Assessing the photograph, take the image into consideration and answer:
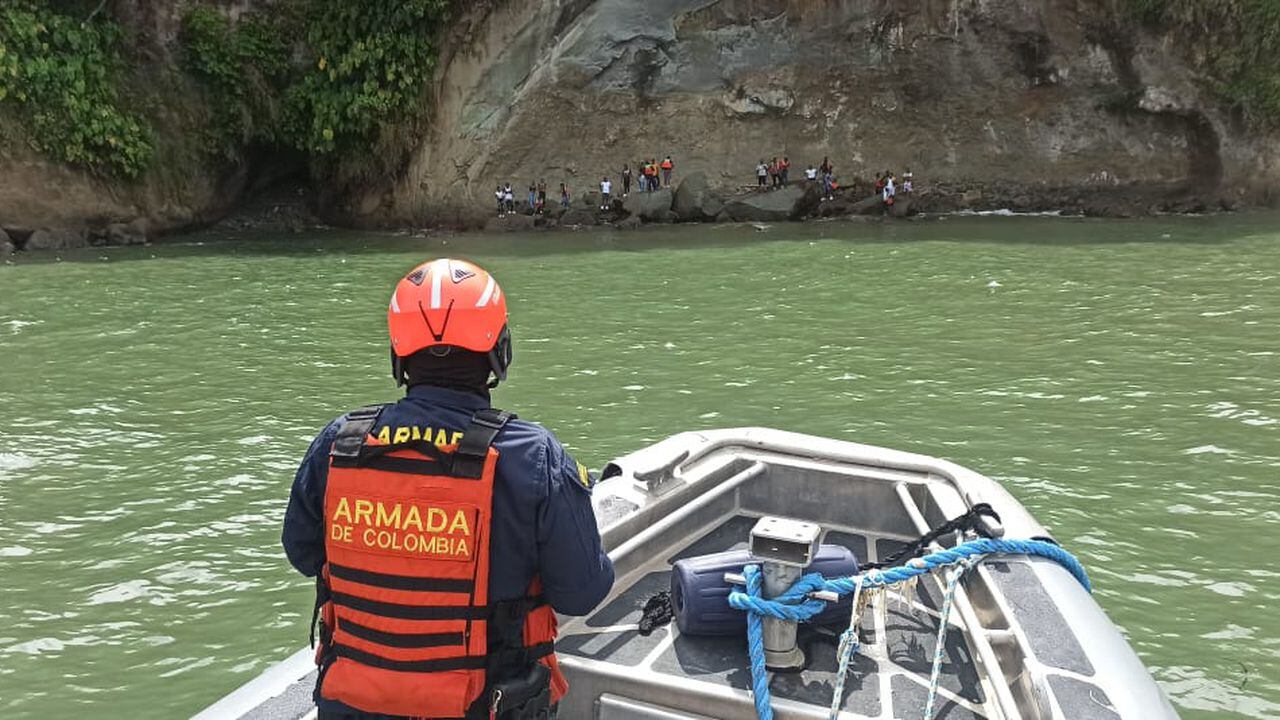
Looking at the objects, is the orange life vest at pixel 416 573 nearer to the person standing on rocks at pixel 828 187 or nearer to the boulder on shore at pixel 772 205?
the boulder on shore at pixel 772 205

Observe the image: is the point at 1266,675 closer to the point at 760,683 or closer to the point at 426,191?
the point at 760,683

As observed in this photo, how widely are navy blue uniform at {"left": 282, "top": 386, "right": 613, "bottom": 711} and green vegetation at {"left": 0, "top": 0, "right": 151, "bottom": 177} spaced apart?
78.7ft

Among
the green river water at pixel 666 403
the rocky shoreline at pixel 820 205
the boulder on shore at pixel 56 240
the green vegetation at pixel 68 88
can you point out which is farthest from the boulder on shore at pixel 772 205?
the boulder on shore at pixel 56 240

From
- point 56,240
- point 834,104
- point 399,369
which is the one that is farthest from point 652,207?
point 399,369

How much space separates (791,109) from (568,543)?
27.2m

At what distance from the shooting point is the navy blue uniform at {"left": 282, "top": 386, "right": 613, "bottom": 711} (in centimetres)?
232

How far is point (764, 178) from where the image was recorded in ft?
90.7

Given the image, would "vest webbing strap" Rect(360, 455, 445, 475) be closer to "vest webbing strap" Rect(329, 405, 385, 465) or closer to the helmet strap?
"vest webbing strap" Rect(329, 405, 385, 465)

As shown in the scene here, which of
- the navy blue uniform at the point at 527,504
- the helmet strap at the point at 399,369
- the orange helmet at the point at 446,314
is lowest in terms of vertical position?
the navy blue uniform at the point at 527,504

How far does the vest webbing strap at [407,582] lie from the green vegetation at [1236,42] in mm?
28503

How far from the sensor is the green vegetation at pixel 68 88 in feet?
71.1

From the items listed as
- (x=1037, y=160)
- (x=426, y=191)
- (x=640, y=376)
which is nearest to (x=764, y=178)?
(x=1037, y=160)

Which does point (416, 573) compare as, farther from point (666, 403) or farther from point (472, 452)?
point (666, 403)

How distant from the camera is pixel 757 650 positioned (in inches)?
120
